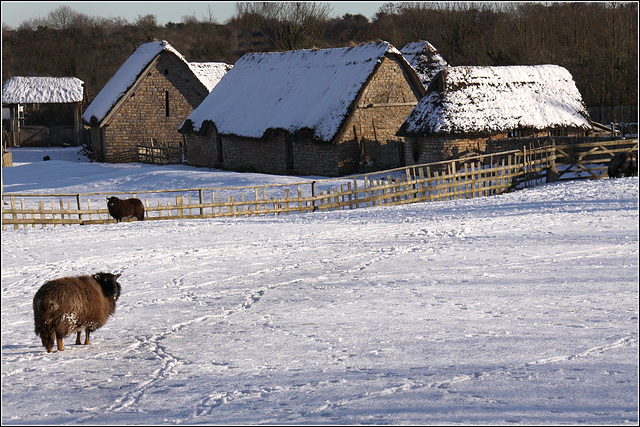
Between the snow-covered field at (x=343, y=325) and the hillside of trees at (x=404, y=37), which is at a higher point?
the hillside of trees at (x=404, y=37)

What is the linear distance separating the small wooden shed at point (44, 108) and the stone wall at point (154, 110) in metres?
10.8

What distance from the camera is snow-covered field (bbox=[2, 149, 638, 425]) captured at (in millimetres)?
7891

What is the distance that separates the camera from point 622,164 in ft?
88.7

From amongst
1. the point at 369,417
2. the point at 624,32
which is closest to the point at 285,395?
the point at 369,417

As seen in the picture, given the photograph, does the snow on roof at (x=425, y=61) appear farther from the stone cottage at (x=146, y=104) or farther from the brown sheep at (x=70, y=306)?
the brown sheep at (x=70, y=306)

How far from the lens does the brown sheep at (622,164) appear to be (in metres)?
27.0

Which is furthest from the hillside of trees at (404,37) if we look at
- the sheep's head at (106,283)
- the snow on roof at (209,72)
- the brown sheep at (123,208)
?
the sheep's head at (106,283)

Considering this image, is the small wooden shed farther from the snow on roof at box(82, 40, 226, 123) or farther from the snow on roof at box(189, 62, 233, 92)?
the snow on roof at box(189, 62, 233, 92)

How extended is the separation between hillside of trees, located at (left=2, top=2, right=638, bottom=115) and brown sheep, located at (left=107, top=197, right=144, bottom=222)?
32230mm

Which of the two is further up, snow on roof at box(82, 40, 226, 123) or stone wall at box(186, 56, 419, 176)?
snow on roof at box(82, 40, 226, 123)

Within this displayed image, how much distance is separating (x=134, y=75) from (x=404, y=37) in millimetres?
21974

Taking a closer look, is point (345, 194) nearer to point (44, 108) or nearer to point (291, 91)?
point (291, 91)

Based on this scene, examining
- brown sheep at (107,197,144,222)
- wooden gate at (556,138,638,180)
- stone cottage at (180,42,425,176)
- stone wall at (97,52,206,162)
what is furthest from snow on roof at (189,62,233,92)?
brown sheep at (107,197,144,222)

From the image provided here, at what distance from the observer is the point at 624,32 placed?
53.7 m
